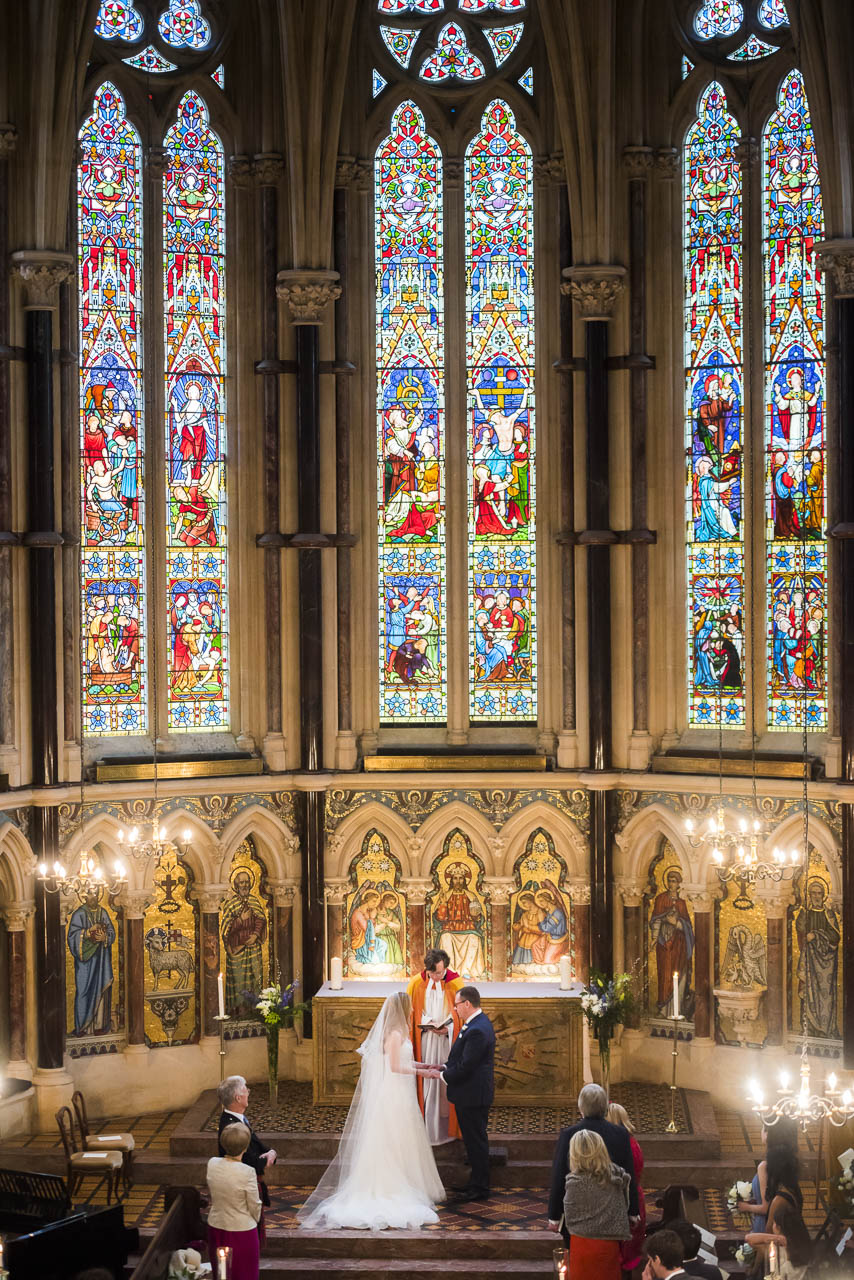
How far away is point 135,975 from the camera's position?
17.7m

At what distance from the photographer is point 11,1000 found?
1680 cm

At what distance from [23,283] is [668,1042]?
946 cm

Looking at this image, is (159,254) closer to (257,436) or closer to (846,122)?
(257,436)

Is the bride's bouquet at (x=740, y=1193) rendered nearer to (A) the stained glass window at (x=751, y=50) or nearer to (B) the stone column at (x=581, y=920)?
(B) the stone column at (x=581, y=920)

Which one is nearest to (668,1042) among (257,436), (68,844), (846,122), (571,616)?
(571,616)

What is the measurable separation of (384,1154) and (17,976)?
4.19 meters

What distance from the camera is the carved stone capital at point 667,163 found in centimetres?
1808

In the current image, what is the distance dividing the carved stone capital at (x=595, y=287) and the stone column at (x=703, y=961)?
5660 millimetres

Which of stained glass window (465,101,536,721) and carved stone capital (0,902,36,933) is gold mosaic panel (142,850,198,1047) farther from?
stained glass window (465,101,536,721)

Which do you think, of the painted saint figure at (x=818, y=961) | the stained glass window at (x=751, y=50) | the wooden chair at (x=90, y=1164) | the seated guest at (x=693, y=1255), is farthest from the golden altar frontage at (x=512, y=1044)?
the stained glass window at (x=751, y=50)

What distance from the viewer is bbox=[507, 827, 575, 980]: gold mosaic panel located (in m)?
18.2

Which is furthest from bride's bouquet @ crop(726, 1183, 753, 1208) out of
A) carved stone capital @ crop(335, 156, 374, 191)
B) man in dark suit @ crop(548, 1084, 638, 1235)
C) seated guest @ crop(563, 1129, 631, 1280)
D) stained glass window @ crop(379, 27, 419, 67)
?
stained glass window @ crop(379, 27, 419, 67)

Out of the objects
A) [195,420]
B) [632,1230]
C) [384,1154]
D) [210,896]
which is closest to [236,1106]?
[384,1154]

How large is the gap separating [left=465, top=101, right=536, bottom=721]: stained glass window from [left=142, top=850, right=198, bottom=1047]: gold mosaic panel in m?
3.74
